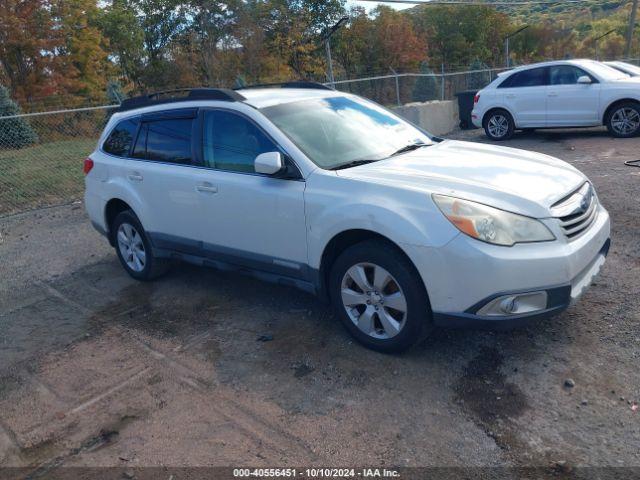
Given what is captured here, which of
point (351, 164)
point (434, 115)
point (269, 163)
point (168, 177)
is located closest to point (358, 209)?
point (351, 164)

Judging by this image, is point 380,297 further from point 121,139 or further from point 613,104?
point 613,104

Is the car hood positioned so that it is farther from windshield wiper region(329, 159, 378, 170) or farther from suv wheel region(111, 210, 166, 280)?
suv wheel region(111, 210, 166, 280)

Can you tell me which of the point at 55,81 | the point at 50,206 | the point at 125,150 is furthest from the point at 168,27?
the point at 125,150

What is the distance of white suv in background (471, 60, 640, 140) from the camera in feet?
37.4

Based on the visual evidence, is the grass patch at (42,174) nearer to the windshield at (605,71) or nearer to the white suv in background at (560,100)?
the white suv in background at (560,100)

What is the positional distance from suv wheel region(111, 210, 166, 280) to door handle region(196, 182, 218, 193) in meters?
1.10

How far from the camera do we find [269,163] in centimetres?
405

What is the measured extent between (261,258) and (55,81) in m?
25.1

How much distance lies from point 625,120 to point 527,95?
2006 mm

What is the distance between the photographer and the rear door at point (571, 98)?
11617mm

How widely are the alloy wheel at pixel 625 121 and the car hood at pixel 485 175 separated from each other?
8.20m

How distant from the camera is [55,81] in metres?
25.8

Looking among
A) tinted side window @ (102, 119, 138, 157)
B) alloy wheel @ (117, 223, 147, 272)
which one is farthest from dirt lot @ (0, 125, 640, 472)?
tinted side window @ (102, 119, 138, 157)

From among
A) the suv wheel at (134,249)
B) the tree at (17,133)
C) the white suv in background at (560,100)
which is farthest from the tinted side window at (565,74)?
the tree at (17,133)
